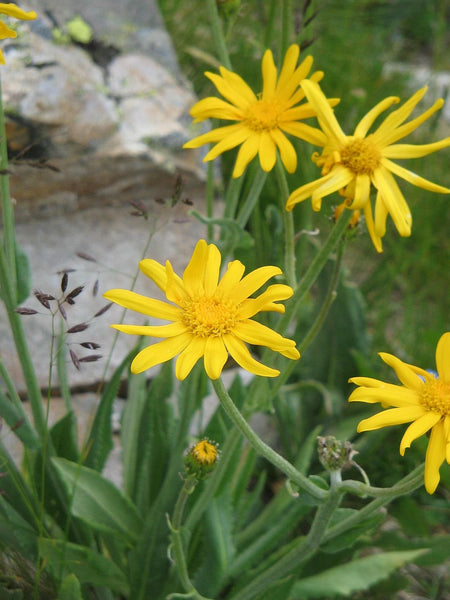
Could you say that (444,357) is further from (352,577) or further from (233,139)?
(352,577)

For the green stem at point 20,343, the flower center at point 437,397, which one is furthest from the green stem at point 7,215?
the flower center at point 437,397

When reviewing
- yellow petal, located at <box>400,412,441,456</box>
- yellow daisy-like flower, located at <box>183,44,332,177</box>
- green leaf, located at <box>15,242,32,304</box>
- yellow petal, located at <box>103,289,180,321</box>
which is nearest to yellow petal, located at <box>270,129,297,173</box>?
yellow daisy-like flower, located at <box>183,44,332,177</box>

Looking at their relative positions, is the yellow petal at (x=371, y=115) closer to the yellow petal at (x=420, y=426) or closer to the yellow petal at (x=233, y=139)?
the yellow petal at (x=233, y=139)

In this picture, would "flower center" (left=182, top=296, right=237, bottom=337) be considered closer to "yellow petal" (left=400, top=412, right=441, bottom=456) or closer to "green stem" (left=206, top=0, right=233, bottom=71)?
"yellow petal" (left=400, top=412, right=441, bottom=456)

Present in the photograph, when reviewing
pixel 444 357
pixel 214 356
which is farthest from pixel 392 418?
pixel 214 356

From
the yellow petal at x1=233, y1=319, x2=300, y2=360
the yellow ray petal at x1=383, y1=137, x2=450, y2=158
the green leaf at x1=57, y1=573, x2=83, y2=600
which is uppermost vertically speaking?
the yellow ray petal at x1=383, y1=137, x2=450, y2=158

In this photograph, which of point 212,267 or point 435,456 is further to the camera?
point 212,267
